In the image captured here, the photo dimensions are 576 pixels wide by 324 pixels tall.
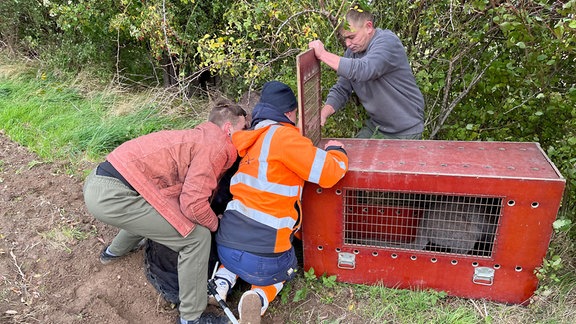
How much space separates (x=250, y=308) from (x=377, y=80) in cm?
193

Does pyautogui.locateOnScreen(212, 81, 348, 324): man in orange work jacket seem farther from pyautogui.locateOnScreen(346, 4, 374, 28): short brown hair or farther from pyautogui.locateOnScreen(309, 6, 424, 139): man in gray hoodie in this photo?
pyautogui.locateOnScreen(346, 4, 374, 28): short brown hair

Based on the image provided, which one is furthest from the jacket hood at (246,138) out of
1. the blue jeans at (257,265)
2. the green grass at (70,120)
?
the green grass at (70,120)

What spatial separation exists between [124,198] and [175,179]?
0.31 metres

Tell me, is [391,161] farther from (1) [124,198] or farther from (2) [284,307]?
(1) [124,198]

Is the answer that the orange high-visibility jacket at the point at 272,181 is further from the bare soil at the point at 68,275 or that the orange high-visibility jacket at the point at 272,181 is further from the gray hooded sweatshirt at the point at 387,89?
the gray hooded sweatshirt at the point at 387,89

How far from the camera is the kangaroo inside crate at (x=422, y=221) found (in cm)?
297

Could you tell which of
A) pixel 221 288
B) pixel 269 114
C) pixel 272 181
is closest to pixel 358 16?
pixel 269 114

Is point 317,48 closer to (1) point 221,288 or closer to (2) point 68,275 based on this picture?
(1) point 221,288

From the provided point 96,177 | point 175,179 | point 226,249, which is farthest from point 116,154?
point 226,249

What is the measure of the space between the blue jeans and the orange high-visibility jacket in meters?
0.05

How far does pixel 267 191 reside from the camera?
9.64 ft

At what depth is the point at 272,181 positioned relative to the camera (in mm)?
2914

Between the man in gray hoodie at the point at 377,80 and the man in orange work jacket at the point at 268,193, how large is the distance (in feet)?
2.01

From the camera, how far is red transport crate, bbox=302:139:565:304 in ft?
9.07
